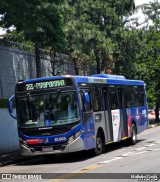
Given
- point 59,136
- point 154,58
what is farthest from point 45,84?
point 154,58

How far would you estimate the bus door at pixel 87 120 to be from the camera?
15203 mm

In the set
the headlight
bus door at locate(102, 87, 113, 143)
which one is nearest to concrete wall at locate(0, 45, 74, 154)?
bus door at locate(102, 87, 113, 143)

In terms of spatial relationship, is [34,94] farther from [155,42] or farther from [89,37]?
[155,42]

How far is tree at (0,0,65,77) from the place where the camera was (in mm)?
15242

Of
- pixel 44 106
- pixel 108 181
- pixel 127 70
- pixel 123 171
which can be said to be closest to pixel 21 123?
pixel 44 106

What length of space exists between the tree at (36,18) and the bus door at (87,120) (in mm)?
2904

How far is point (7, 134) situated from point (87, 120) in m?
6.59

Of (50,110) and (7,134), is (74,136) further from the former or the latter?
(7,134)

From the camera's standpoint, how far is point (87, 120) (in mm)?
15516

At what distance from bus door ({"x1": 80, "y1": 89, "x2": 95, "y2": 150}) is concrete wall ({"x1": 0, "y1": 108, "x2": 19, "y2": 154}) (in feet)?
19.6

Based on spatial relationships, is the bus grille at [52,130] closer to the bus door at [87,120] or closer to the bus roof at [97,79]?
the bus door at [87,120]

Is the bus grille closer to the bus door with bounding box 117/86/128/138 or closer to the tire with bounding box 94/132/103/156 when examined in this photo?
the tire with bounding box 94/132/103/156

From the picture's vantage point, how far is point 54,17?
55.8 feet

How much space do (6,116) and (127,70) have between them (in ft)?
48.2
